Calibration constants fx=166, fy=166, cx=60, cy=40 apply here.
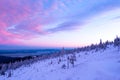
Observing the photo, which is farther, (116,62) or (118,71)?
(116,62)

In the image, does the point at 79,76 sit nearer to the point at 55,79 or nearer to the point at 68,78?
the point at 68,78

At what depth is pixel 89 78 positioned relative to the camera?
7359 millimetres

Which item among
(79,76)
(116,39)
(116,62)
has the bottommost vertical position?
(79,76)

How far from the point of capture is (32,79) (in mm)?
12039

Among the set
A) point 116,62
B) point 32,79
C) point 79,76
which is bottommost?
point 32,79

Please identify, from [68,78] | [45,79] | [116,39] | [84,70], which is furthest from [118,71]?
[116,39]

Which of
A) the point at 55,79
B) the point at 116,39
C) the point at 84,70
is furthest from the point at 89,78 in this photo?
the point at 116,39

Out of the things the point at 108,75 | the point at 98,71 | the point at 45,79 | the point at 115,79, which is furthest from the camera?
the point at 45,79

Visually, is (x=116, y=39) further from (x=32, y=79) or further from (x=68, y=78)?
(x=32, y=79)

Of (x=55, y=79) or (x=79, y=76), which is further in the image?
(x=55, y=79)

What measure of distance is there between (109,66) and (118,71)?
714 millimetres

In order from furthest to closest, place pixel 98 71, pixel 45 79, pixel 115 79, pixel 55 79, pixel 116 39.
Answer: pixel 116 39 → pixel 45 79 → pixel 55 79 → pixel 98 71 → pixel 115 79

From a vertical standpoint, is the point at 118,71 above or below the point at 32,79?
above

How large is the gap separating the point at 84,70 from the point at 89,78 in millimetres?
1099
